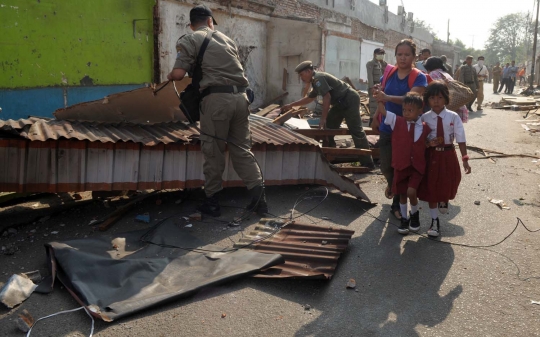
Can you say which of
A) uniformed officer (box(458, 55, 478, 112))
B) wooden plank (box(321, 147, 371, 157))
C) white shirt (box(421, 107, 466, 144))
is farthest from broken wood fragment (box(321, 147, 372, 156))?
uniformed officer (box(458, 55, 478, 112))

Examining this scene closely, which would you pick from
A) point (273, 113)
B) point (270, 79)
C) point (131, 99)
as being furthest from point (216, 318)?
point (270, 79)

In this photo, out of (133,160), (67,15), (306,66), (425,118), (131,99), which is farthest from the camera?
(67,15)

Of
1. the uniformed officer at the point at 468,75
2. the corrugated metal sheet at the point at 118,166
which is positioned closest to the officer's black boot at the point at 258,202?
the corrugated metal sheet at the point at 118,166

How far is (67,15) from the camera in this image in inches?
354

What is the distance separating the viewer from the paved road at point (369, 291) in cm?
305

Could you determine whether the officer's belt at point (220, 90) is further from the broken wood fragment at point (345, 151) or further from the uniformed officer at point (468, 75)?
the uniformed officer at point (468, 75)

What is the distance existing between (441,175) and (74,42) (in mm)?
7420

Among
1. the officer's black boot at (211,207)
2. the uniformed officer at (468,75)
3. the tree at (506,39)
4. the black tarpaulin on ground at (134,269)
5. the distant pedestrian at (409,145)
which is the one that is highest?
the tree at (506,39)

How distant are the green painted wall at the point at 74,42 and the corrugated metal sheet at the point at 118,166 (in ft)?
14.1

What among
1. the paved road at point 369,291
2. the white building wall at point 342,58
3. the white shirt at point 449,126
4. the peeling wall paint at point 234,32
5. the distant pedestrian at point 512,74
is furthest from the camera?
the distant pedestrian at point 512,74

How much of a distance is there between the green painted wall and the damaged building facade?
17 millimetres

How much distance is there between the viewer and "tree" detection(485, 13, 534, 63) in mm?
92562

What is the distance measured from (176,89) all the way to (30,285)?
2732 millimetres

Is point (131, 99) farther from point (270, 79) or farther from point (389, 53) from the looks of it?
point (389, 53)
